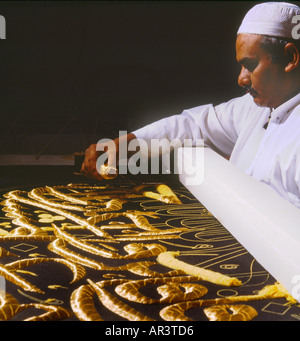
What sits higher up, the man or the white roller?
the man

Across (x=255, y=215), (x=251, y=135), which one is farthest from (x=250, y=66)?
(x=255, y=215)

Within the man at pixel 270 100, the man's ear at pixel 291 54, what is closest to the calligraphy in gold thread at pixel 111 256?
the man at pixel 270 100

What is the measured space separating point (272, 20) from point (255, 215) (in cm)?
93

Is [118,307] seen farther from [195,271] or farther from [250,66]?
[250,66]

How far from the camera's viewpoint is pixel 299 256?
0.90 meters

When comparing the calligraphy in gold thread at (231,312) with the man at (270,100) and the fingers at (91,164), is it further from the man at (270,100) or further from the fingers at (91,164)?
the fingers at (91,164)

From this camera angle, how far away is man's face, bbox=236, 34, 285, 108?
1761mm

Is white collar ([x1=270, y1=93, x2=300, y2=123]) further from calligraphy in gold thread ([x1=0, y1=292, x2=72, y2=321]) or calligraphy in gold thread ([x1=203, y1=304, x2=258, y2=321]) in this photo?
calligraphy in gold thread ([x1=0, y1=292, x2=72, y2=321])

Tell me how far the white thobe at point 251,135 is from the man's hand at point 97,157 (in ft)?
0.53

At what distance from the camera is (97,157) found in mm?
1838

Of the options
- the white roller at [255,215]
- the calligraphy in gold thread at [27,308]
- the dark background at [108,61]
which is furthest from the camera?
the dark background at [108,61]

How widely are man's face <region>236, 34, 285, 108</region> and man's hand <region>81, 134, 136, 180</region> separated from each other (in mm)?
585

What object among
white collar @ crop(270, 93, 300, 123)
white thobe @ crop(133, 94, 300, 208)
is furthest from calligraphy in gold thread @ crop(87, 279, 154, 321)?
white collar @ crop(270, 93, 300, 123)

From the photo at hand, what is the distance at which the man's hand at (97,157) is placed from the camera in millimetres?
1831
